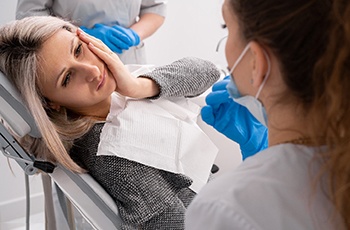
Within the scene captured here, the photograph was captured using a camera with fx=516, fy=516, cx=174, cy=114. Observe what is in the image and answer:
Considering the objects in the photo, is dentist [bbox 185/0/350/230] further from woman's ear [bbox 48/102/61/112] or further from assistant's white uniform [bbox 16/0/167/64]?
assistant's white uniform [bbox 16/0/167/64]

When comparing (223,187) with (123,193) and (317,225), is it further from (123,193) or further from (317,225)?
(123,193)

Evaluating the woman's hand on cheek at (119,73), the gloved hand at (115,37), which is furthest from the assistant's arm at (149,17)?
the woman's hand on cheek at (119,73)

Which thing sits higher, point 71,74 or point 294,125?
point 294,125

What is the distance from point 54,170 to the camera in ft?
4.01

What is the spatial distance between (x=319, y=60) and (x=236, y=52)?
0.14 m

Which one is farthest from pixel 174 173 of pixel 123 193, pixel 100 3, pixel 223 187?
pixel 100 3

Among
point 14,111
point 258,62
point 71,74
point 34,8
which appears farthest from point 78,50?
point 258,62

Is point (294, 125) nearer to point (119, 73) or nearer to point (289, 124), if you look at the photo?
point (289, 124)

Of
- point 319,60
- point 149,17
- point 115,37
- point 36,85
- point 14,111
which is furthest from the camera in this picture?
point 149,17

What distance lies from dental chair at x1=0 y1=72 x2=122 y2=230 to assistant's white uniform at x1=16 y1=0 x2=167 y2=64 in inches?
26.3

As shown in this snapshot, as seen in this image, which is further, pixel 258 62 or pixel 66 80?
pixel 66 80

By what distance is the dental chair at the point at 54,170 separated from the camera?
1.17 metres

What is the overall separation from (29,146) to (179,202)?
1.31 feet

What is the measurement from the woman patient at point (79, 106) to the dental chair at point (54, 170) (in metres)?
0.02
